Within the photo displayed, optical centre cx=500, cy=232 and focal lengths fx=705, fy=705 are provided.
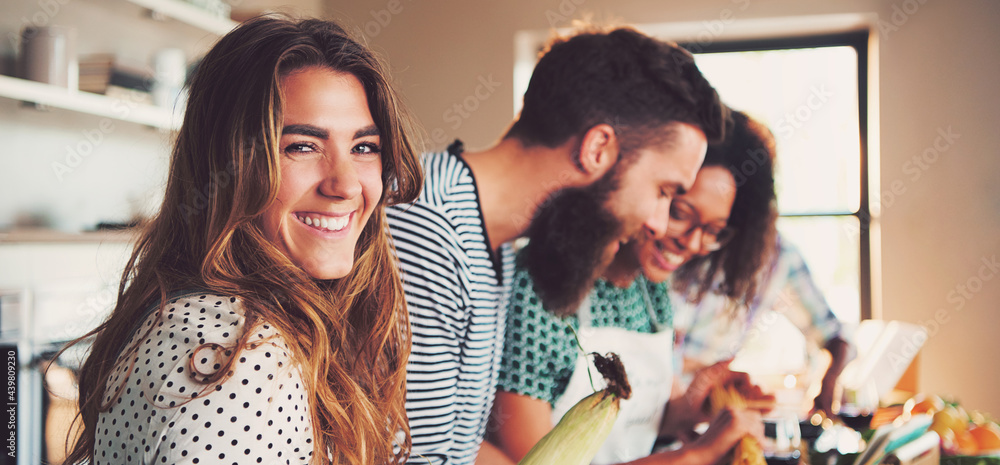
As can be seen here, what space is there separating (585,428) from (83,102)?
5.05ft

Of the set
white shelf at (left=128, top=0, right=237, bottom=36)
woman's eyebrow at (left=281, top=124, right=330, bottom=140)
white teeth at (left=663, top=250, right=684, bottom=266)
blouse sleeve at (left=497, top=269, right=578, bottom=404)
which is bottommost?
blouse sleeve at (left=497, top=269, right=578, bottom=404)

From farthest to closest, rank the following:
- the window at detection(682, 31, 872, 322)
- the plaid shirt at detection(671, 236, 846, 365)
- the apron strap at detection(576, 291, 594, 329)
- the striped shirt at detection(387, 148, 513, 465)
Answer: the window at detection(682, 31, 872, 322) < the plaid shirt at detection(671, 236, 846, 365) < the apron strap at detection(576, 291, 594, 329) < the striped shirt at detection(387, 148, 513, 465)

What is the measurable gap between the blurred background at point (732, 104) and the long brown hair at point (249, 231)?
3.59 feet

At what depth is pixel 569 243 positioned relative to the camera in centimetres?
124

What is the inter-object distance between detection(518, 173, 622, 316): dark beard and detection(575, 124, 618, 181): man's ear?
3 cm

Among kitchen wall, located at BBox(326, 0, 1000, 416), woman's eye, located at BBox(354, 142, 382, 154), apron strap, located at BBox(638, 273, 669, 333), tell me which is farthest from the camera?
kitchen wall, located at BBox(326, 0, 1000, 416)

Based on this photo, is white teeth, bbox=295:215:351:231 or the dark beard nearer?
white teeth, bbox=295:215:351:231

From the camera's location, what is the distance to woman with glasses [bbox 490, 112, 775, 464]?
3.61 ft

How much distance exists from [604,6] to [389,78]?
2.07 m

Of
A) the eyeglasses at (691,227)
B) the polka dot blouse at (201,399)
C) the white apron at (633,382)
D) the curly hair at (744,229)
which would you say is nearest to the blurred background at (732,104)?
the curly hair at (744,229)

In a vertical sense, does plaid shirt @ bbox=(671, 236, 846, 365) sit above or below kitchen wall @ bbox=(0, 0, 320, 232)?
below

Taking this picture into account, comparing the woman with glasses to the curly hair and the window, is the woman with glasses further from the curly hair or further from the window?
the window

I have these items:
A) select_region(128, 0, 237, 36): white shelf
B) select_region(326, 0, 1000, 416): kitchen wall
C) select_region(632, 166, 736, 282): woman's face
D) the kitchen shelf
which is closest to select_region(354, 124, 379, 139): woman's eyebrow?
select_region(632, 166, 736, 282): woman's face

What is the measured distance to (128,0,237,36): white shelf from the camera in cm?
186
